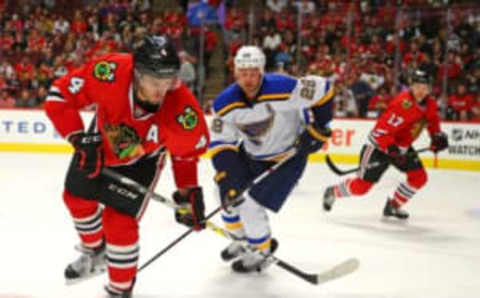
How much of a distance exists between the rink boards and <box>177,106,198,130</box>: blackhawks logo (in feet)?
15.7

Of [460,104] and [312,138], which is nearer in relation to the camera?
[312,138]

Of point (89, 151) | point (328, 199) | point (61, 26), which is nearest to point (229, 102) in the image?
point (89, 151)

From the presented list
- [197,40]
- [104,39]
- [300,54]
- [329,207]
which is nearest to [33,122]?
[104,39]

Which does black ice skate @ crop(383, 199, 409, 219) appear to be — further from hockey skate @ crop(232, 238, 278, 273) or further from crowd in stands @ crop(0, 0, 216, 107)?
crowd in stands @ crop(0, 0, 216, 107)

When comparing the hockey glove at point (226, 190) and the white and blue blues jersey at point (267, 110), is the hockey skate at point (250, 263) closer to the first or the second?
the hockey glove at point (226, 190)

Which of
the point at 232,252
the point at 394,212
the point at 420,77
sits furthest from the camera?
the point at 394,212

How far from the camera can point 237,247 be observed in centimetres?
318

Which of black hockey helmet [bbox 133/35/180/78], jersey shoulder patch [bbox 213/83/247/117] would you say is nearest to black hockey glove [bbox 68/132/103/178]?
black hockey helmet [bbox 133/35/180/78]

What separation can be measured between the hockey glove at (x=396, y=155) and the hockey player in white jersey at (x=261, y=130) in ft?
3.95

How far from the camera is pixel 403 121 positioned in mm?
4102

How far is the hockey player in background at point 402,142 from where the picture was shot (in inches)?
161

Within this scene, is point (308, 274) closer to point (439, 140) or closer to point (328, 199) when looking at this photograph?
point (328, 199)

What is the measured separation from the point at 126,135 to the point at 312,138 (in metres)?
1.06

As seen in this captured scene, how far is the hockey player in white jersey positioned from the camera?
2869 millimetres
